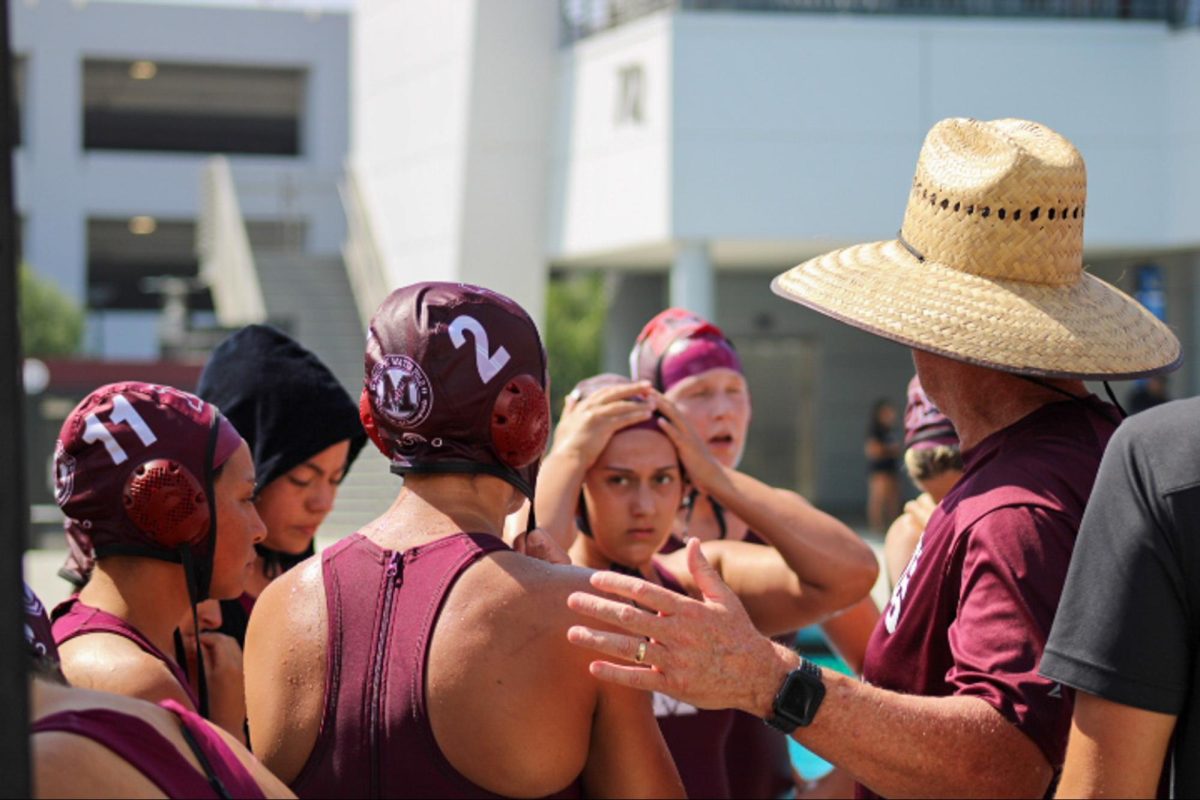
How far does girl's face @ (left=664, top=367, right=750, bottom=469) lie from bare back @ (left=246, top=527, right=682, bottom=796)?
2.73m

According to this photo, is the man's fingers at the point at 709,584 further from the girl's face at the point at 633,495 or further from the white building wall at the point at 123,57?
the white building wall at the point at 123,57

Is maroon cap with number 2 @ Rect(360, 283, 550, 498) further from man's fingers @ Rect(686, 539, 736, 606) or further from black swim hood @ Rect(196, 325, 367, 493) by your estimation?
black swim hood @ Rect(196, 325, 367, 493)

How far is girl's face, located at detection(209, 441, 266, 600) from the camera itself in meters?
3.05

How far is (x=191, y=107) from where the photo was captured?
47.1m

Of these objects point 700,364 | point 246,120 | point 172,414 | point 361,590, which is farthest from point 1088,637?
point 246,120

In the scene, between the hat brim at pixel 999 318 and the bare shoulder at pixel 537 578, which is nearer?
the bare shoulder at pixel 537 578

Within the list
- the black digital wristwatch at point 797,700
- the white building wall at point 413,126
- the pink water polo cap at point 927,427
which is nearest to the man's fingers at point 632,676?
the black digital wristwatch at point 797,700

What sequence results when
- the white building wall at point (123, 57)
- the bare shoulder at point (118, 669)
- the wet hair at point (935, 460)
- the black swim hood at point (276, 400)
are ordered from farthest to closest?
the white building wall at point (123, 57) → the wet hair at point (935, 460) → the black swim hood at point (276, 400) → the bare shoulder at point (118, 669)

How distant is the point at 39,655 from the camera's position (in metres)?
1.79

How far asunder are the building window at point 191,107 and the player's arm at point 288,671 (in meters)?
44.6

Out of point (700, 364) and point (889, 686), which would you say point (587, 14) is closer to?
point (700, 364)

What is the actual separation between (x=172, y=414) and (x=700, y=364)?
2.46 metres

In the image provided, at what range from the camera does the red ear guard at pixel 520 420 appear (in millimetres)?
2498

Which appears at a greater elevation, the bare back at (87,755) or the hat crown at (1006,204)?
the hat crown at (1006,204)
